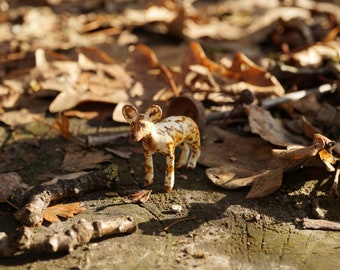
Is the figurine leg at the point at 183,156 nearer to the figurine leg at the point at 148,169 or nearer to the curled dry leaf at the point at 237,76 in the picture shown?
the figurine leg at the point at 148,169

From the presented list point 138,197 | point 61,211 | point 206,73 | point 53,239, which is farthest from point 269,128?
Answer: point 53,239

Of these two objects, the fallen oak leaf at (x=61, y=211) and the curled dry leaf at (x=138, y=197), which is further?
the curled dry leaf at (x=138, y=197)

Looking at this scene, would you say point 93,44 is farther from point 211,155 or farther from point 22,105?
point 211,155

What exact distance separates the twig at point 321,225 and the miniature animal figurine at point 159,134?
82cm

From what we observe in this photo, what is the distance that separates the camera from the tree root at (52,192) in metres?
2.76

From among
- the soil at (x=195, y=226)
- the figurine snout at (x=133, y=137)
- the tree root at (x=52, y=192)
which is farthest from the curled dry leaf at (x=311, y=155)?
the tree root at (x=52, y=192)

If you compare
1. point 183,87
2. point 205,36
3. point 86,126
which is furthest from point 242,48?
point 86,126

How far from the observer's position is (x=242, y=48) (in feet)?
17.6

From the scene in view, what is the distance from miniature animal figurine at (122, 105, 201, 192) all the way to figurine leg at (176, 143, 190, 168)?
65 mm

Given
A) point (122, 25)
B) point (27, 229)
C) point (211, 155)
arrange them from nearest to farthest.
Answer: point (27, 229)
point (211, 155)
point (122, 25)

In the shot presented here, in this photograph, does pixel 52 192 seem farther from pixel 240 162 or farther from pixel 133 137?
pixel 240 162

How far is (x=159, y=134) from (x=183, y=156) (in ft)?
1.39

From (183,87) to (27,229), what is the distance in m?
2.21

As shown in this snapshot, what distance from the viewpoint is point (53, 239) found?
252 centimetres
